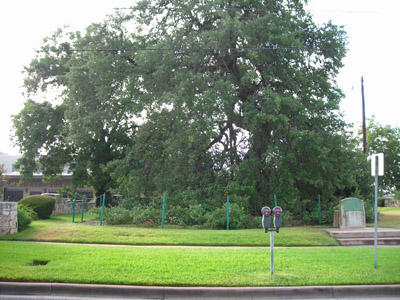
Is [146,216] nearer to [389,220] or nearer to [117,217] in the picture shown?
[117,217]

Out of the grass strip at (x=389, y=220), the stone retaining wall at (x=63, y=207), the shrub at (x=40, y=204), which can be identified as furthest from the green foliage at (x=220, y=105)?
the stone retaining wall at (x=63, y=207)

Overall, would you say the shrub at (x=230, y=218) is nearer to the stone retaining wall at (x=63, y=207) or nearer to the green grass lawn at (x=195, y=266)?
the green grass lawn at (x=195, y=266)

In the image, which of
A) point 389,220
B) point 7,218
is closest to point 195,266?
point 7,218

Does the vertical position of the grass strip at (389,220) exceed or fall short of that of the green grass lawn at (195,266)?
it exceeds it

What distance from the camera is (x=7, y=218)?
14227 millimetres

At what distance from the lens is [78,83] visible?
70.9ft

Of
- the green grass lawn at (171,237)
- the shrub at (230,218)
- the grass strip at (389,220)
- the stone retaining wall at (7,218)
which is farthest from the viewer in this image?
the grass strip at (389,220)

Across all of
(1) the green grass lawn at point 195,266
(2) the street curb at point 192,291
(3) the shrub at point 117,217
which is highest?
(3) the shrub at point 117,217

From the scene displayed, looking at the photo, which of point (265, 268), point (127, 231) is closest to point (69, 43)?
point (127, 231)

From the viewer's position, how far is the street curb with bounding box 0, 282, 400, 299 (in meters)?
6.75

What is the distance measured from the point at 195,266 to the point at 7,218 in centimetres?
922

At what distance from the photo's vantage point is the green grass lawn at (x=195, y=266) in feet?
24.0

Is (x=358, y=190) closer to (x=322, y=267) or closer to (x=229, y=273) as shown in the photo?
(x=322, y=267)

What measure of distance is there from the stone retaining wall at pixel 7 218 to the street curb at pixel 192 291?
26.0 ft
